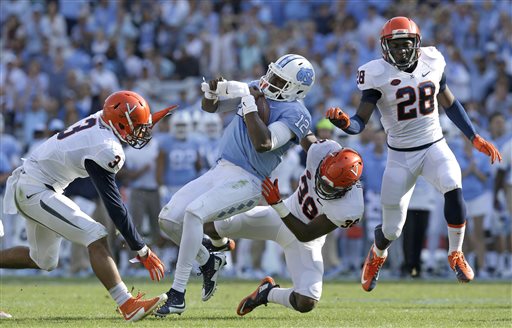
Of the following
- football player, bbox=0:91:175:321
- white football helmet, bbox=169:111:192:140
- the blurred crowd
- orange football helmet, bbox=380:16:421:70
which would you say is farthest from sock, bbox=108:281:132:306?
white football helmet, bbox=169:111:192:140

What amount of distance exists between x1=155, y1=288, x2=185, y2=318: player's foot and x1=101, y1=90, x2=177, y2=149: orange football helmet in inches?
41.8

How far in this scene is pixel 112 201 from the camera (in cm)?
661

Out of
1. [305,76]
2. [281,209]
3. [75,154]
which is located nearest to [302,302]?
[281,209]

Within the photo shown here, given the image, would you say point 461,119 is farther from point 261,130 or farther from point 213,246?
point 213,246

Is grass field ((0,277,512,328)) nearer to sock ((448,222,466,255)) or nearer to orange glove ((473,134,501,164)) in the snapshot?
sock ((448,222,466,255))

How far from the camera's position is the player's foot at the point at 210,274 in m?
7.50

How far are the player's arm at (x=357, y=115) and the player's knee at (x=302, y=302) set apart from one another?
4.07 feet

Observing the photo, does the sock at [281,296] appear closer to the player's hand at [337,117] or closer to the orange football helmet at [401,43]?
the player's hand at [337,117]

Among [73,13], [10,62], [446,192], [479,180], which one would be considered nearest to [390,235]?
[446,192]

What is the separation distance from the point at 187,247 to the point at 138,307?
0.60m

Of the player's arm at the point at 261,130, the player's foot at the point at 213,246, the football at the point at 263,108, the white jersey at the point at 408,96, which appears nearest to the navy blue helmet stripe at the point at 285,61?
the football at the point at 263,108

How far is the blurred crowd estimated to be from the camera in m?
12.5

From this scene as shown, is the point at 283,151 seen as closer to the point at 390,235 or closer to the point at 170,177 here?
the point at 390,235

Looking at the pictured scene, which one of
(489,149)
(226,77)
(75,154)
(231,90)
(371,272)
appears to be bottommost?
(226,77)
